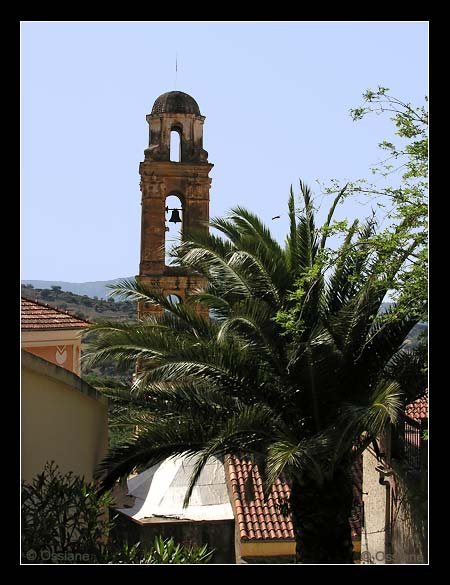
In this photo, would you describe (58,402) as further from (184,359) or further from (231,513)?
(231,513)

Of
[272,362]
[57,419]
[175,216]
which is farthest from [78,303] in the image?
[57,419]

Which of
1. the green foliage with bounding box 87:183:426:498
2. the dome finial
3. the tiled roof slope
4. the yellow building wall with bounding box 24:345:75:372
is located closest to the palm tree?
the green foliage with bounding box 87:183:426:498

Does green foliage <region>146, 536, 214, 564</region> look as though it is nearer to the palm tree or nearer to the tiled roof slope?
the palm tree

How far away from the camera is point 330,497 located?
1203cm

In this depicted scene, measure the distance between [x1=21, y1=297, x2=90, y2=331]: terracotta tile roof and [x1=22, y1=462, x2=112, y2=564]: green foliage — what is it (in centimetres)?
849

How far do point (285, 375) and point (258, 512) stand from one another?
748 cm

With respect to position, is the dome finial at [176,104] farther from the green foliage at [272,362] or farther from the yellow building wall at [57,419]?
the yellow building wall at [57,419]

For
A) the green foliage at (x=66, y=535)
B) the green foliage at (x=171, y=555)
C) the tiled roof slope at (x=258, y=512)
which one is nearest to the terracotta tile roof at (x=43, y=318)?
the tiled roof slope at (x=258, y=512)

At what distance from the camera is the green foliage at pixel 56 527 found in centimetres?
800

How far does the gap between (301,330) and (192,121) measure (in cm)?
1481

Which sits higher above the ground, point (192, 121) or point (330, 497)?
point (192, 121)

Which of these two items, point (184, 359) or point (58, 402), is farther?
point (184, 359)

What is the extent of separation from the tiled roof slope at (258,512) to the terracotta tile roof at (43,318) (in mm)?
3616
